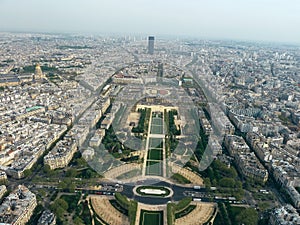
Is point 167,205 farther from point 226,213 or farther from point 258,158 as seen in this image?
point 258,158

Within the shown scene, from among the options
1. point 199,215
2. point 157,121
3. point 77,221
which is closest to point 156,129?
point 157,121

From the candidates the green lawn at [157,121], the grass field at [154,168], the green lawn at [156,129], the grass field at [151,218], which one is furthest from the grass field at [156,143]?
the grass field at [151,218]

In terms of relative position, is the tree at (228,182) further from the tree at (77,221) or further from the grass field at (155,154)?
the tree at (77,221)

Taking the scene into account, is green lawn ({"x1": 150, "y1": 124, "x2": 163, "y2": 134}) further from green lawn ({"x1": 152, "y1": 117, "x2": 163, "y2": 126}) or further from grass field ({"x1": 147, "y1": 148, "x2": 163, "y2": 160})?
grass field ({"x1": 147, "y1": 148, "x2": 163, "y2": 160})

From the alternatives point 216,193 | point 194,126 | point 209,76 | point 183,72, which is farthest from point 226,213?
point 183,72

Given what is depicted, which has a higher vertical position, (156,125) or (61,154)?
(61,154)

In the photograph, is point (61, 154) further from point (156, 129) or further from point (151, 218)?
point (156, 129)

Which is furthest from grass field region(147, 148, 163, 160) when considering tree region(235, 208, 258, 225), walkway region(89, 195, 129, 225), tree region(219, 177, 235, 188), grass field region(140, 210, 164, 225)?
tree region(235, 208, 258, 225)
